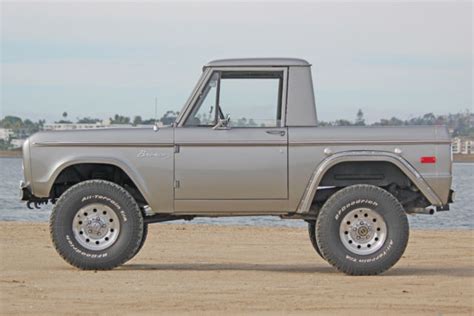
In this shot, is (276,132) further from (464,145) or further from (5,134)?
(5,134)

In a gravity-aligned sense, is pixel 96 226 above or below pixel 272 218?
above

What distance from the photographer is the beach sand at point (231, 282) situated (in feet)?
32.4

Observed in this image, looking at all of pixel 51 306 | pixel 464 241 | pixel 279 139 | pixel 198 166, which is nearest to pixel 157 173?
pixel 198 166

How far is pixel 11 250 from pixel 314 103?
14.8 feet

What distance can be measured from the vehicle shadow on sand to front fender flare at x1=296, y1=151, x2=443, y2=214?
0.87 meters

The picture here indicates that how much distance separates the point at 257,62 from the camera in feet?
41.1

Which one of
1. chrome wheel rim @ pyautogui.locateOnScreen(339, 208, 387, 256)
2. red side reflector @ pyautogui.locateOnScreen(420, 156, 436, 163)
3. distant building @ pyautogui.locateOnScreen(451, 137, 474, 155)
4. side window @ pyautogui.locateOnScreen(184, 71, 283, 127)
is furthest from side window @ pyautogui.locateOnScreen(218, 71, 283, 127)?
distant building @ pyautogui.locateOnScreen(451, 137, 474, 155)

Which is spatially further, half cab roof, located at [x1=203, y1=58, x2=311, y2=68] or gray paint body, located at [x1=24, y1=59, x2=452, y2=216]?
half cab roof, located at [x1=203, y1=58, x2=311, y2=68]

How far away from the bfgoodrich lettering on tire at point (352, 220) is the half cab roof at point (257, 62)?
4.83 feet

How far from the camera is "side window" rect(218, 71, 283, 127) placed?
12.4m

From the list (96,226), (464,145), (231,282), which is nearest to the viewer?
(231,282)

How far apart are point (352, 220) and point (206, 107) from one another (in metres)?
1.93

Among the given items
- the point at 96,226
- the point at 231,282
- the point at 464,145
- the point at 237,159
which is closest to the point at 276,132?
the point at 237,159

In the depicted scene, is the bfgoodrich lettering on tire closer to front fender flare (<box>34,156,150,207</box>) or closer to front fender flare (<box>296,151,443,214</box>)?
front fender flare (<box>296,151,443,214</box>)
